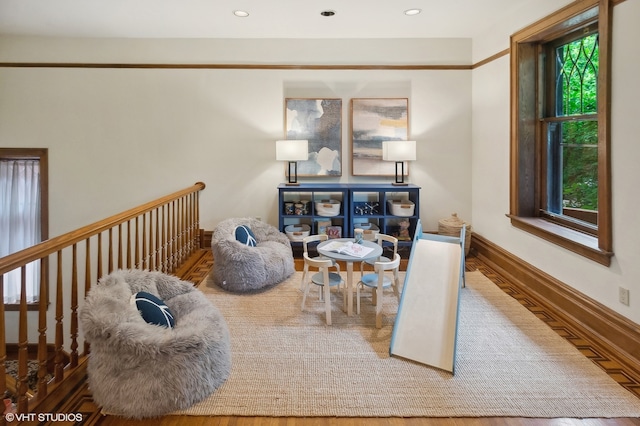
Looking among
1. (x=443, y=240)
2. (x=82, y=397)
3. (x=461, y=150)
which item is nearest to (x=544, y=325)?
(x=443, y=240)

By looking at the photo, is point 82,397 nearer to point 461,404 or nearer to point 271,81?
point 461,404

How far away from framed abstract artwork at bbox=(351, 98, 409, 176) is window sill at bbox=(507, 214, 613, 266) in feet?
5.34

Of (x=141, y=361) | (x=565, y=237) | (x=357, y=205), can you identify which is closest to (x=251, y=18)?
(x=357, y=205)

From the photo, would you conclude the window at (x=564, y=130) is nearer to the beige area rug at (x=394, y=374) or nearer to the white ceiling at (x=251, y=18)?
the white ceiling at (x=251, y=18)

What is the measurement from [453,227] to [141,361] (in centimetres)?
346

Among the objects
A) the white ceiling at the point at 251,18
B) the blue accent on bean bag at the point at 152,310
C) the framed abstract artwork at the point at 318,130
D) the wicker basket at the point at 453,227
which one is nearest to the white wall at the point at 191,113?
the framed abstract artwork at the point at 318,130

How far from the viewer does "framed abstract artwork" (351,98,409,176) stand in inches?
183

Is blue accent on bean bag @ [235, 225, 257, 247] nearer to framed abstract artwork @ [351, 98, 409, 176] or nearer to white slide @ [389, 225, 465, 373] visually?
framed abstract artwork @ [351, 98, 409, 176]

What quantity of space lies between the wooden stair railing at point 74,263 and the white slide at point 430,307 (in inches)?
72.6

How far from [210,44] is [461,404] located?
451cm

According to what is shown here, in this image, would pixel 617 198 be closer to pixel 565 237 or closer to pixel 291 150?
pixel 565 237

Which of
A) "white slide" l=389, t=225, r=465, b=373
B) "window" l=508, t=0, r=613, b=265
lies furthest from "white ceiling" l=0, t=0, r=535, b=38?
"white slide" l=389, t=225, r=465, b=373

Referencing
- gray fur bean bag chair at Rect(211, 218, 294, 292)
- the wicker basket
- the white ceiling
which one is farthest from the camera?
the wicker basket

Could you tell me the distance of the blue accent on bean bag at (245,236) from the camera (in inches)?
145
